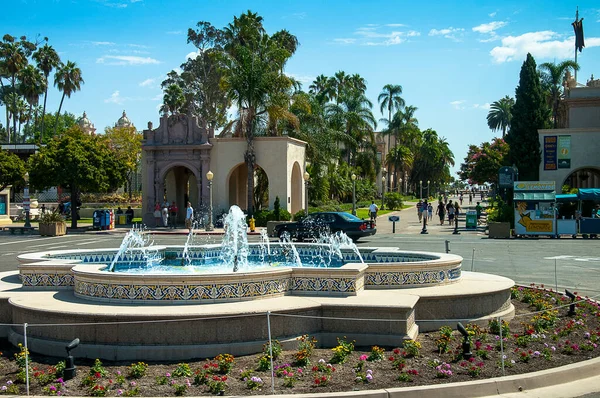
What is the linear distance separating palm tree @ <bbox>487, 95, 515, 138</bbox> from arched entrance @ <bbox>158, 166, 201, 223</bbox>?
3262 inches

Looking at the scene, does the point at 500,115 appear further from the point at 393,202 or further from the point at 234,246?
the point at 234,246

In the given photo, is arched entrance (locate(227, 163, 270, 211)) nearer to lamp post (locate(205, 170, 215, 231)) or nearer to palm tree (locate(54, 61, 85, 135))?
lamp post (locate(205, 170, 215, 231))

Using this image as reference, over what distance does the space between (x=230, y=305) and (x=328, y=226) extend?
1899cm

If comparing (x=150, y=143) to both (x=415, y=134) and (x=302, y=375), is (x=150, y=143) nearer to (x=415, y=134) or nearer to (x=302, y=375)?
(x=302, y=375)

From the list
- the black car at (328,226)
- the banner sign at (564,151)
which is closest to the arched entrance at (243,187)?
the black car at (328,226)

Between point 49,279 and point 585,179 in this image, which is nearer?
point 49,279

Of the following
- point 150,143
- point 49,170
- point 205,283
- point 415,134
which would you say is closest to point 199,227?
point 150,143

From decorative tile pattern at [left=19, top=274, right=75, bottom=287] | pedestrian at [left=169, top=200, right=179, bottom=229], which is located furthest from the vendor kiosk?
decorative tile pattern at [left=19, top=274, right=75, bottom=287]

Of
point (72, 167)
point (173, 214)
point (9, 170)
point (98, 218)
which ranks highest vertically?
point (9, 170)

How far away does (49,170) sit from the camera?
126ft

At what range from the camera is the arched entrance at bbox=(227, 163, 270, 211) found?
45.5m

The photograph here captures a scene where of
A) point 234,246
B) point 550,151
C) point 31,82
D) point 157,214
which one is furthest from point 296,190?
point 31,82

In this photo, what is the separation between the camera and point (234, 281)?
10062 millimetres

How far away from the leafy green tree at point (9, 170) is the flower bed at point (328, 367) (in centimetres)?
3913
